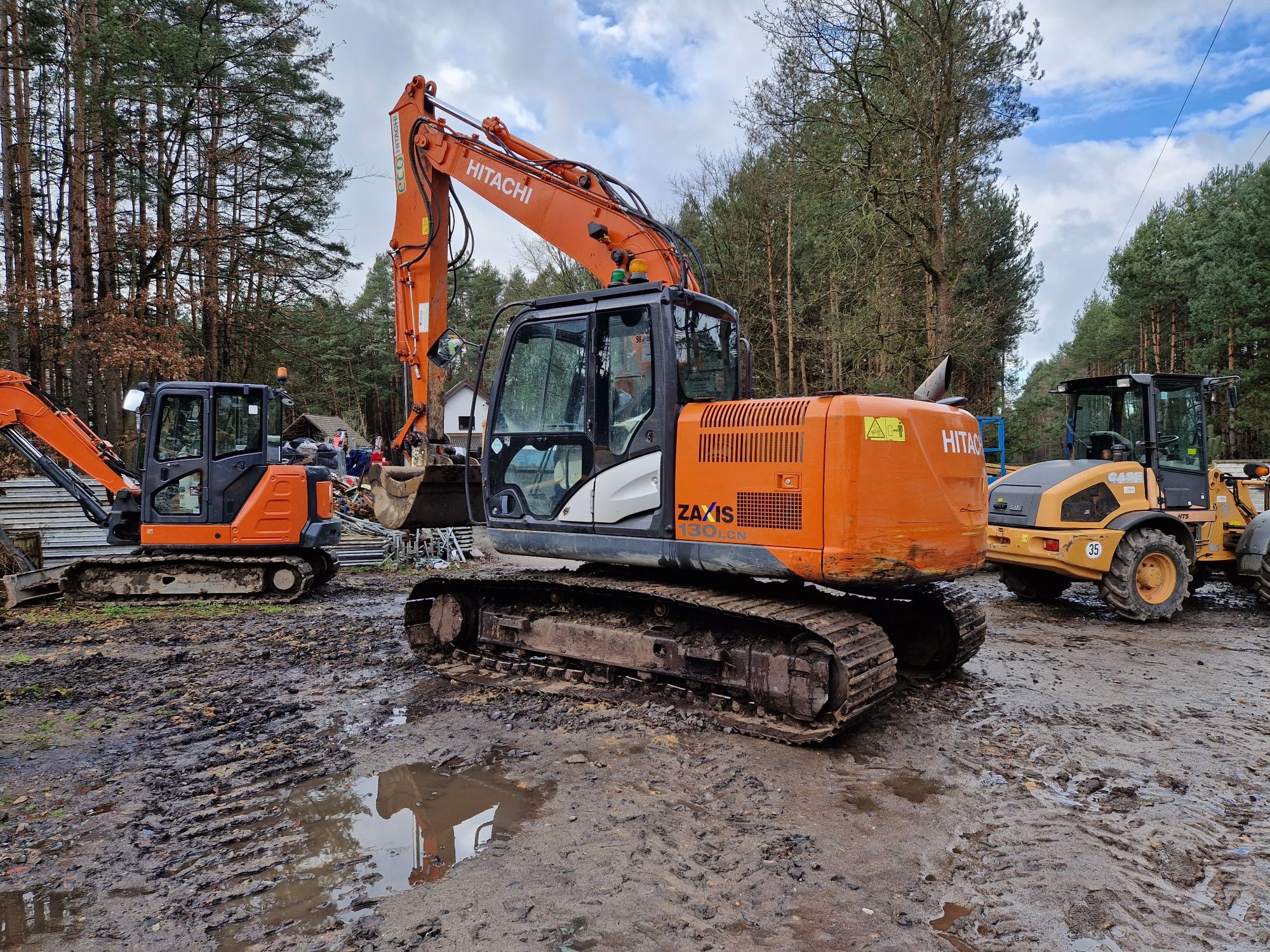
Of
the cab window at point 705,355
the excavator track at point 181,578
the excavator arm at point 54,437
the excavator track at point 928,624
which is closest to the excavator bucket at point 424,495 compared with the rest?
the cab window at point 705,355

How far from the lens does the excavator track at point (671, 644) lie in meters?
4.42

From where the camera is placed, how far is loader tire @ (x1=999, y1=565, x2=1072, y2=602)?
9125 millimetres

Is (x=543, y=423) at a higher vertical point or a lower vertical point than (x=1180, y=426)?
lower

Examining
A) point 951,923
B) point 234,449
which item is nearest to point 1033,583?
point 951,923

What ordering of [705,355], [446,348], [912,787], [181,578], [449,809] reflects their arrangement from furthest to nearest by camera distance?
1. [181,578]
2. [446,348]
3. [705,355]
4. [912,787]
5. [449,809]

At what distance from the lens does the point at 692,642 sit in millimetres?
4969

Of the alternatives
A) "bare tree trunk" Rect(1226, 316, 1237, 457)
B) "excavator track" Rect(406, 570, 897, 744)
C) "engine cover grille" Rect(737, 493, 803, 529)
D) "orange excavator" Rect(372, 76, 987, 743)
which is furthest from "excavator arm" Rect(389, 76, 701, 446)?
"bare tree trunk" Rect(1226, 316, 1237, 457)

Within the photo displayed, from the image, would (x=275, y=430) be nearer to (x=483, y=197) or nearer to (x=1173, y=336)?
(x=483, y=197)

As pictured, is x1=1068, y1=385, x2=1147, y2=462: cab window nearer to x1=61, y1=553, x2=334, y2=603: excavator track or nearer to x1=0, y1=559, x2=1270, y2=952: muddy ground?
x1=0, y1=559, x2=1270, y2=952: muddy ground

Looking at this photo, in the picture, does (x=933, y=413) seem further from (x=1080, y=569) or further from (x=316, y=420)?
(x=316, y=420)

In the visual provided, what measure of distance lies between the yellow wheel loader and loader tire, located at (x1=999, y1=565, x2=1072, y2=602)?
0.01m

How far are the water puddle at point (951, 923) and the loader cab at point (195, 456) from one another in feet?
28.4

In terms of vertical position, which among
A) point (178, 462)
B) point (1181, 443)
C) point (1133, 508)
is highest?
point (1181, 443)

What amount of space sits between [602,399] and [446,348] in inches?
79.7
